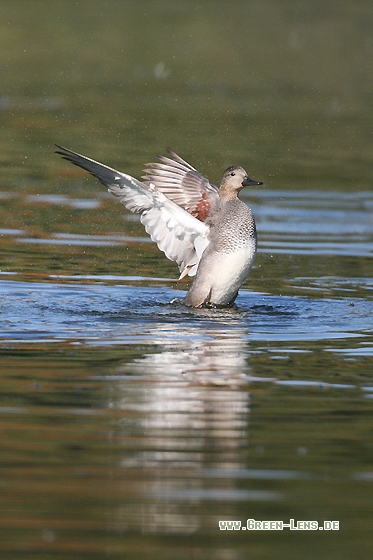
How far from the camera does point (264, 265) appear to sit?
1165 centimetres

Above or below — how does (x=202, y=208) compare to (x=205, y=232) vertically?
above

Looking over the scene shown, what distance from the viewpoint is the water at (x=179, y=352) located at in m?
4.89

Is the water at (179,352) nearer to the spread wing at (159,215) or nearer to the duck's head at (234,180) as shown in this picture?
A: the spread wing at (159,215)

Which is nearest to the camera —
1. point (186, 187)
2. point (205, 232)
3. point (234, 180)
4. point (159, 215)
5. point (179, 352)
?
point (179, 352)

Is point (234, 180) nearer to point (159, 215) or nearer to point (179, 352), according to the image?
point (159, 215)

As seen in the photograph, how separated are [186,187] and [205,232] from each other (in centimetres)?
87

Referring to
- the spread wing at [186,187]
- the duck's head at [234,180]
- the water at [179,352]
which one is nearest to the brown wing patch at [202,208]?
the spread wing at [186,187]

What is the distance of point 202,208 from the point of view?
35.3ft

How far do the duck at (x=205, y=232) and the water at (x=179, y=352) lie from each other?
23 centimetres

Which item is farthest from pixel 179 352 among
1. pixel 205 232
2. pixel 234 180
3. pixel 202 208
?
pixel 202 208

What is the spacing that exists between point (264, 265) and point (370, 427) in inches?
219

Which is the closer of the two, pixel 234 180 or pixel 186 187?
pixel 234 180

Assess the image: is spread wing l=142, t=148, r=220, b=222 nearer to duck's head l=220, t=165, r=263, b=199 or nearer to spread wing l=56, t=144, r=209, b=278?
duck's head l=220, t=165, r=263, b=199

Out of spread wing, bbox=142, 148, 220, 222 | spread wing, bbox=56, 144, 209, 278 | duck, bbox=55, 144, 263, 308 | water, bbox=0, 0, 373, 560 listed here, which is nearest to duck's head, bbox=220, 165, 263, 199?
duck, bbox=55, 144, 263, 308
